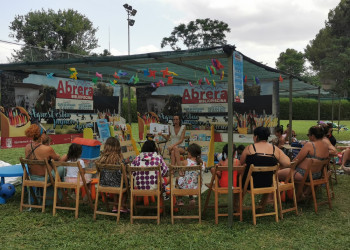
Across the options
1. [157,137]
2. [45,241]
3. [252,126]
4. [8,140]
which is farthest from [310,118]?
[45,241]

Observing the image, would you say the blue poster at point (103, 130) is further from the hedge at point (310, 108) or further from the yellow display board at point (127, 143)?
the hedge at point (310, 108)

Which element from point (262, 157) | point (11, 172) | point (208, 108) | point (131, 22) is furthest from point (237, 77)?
point (131, 22)

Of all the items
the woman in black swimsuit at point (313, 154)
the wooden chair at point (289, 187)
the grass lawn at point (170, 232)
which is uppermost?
the woman in black swimsuit at point (313, 154)

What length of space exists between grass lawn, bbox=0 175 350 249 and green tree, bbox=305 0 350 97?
27744 mm

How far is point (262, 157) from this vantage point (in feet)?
12.9

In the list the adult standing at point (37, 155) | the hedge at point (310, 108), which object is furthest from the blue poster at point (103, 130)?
the hedge at point (310, 108)

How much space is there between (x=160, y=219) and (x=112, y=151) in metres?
1.08

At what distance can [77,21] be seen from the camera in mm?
40438

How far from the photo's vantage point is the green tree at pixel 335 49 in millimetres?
33634

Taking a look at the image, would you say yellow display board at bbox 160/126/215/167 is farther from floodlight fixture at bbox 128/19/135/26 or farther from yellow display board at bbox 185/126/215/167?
floodlight fixture at bbox 128/19/135/26

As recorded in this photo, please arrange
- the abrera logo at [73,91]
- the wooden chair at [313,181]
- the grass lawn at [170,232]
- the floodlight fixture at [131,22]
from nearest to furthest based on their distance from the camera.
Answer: the grass lawn at [170,232] → the wooden chair at [313,181] → the abrera logo at [73,91] → the floodlight fixture at [131,22]

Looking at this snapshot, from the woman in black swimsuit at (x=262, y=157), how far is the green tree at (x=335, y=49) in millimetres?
27603

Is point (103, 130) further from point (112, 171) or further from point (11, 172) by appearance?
point (112, 171)

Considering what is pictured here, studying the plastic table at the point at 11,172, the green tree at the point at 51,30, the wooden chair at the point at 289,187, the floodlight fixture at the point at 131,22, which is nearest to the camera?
the wooden chair at the point at 289,187
